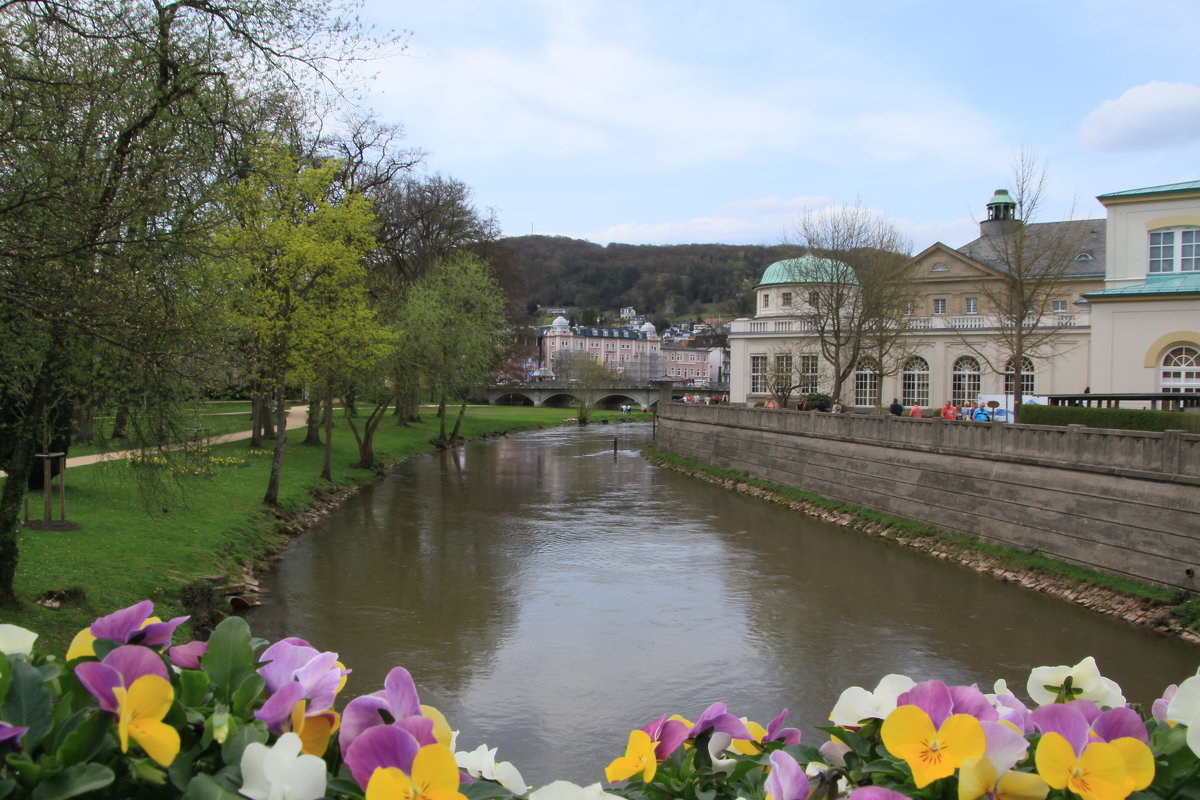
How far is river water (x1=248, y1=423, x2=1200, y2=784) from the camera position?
11695 millimetres

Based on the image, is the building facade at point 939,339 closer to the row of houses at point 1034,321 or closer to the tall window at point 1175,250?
the row of houses at point 1034,321

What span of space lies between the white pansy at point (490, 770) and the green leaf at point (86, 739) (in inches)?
31.4

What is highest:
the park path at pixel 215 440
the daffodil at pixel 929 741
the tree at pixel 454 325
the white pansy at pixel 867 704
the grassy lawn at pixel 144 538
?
the tree at pixel 454 325

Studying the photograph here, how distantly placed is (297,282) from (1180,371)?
88.8 ft

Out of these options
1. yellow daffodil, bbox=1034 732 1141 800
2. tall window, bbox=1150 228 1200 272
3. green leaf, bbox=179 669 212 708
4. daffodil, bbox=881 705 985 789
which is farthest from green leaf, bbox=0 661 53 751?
tall window, bbox=1150 228 1200 272

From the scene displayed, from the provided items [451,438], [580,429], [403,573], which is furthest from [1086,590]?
[580,429]

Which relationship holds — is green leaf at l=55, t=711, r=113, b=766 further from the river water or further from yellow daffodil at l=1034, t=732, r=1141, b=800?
the river water

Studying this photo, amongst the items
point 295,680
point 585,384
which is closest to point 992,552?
point 295,680

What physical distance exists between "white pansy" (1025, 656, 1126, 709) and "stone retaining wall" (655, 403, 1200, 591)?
15616 mm

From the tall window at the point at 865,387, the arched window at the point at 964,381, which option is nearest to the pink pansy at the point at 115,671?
the tall window at the point at 865,387

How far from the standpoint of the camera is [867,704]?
2.34 m

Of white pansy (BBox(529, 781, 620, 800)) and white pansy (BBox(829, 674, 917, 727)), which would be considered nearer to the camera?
white pansy (BBox(529, 781, 620, 800))

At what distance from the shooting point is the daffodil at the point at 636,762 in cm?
230

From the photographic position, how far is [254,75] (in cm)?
1183
